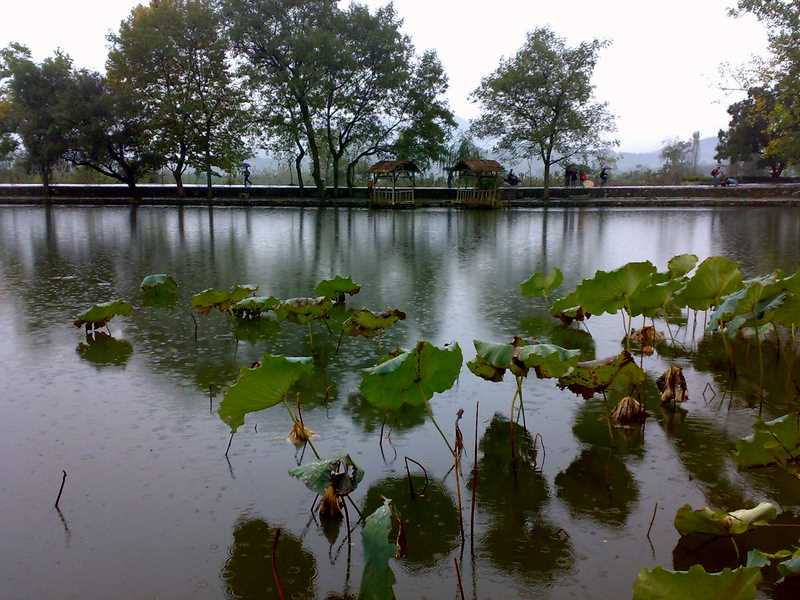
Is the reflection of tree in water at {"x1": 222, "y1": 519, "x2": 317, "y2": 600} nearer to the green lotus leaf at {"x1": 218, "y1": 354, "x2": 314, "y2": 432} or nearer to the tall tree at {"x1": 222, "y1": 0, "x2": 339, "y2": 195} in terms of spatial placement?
the green lotus leaf at {"x1": 218, "y1": 354, "x2": 314, "y2": 432}

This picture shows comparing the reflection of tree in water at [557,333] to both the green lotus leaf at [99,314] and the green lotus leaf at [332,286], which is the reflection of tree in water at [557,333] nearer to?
the green lotus leaf at [332,286]

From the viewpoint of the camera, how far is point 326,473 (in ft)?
6.30

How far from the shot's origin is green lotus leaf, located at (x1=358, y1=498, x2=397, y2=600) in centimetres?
147

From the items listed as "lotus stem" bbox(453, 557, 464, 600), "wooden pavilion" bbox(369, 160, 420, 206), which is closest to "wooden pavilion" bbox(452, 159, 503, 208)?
"wooden pavilion" bbox(369, 160, 420, 206)

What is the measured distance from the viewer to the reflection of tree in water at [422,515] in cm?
189

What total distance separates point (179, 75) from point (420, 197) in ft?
34.6

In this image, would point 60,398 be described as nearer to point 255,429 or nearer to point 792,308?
point 255,429

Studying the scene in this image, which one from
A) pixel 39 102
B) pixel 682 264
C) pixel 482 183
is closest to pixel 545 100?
pixel 482 183

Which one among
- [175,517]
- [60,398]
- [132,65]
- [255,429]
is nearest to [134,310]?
[60,398]

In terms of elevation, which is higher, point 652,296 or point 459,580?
point 652,296

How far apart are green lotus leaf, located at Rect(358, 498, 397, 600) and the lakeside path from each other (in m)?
23.3

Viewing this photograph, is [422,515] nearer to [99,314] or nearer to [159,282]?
[99,314]

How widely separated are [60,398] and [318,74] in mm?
22228

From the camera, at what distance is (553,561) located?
184 centimetres
